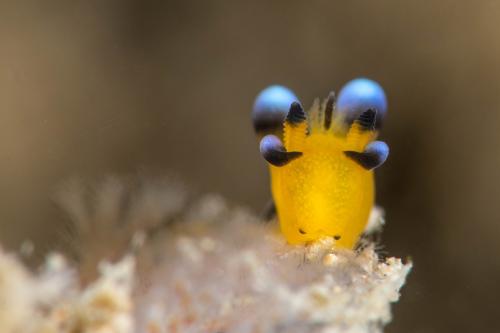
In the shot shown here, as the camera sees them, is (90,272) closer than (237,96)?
Yes

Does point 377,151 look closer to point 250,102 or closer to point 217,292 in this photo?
point 217,292

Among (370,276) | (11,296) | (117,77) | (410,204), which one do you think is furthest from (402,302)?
(117,77)

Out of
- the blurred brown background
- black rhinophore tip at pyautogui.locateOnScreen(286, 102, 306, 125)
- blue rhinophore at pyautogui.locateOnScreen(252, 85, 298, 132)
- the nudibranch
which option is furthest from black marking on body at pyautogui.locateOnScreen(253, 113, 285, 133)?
the blurred brown background

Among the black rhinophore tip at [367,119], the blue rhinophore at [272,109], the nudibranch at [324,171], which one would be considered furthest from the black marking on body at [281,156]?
the blue rhinophore at [272,109]

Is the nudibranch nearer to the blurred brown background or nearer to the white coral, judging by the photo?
the white coral

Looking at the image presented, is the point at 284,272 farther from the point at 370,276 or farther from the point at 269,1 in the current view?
the point at 269,1

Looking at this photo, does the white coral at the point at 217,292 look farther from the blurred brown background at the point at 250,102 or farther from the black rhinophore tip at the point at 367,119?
the blurred brown background at the point at 250,102
